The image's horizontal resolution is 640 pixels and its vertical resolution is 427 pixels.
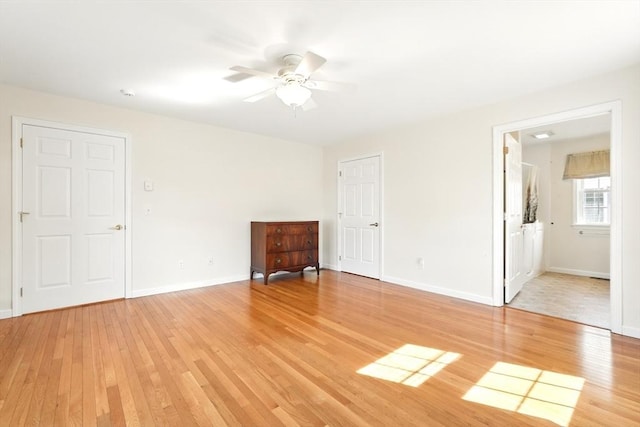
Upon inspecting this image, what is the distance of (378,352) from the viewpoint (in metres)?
2.33

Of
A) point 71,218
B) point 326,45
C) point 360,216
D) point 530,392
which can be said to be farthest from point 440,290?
point 71,218

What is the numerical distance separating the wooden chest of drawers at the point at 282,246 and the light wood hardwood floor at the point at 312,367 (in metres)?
1.26

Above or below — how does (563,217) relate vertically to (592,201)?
below

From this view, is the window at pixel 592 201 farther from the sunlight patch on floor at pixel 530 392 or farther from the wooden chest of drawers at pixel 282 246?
the wooden chest of drawers at pixel 282 246

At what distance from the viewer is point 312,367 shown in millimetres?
2098

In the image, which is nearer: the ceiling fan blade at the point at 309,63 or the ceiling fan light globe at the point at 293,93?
the ceiling fan blade at the point at 309,63

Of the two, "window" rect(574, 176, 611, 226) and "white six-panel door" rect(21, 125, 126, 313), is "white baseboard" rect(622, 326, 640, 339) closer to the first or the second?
"window" rect(574, 176, 611, 226)

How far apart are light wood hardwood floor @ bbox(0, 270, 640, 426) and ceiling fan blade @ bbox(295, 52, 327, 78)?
2.16 m

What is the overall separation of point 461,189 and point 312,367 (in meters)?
2.87

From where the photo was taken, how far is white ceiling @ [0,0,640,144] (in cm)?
188

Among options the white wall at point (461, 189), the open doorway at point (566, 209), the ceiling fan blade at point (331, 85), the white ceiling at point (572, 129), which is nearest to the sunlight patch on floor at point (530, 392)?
the white wall at point (461, 189)

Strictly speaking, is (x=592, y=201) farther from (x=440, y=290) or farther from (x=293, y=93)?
(x=293, y=93)

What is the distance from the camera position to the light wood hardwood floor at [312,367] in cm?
162

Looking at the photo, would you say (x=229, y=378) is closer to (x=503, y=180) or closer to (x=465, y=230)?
(x=465, y=230)
